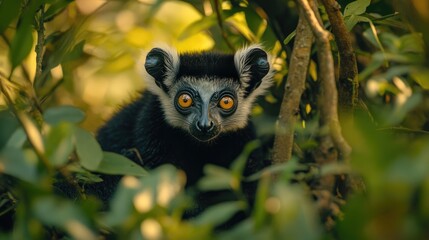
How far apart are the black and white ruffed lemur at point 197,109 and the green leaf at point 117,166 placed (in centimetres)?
251

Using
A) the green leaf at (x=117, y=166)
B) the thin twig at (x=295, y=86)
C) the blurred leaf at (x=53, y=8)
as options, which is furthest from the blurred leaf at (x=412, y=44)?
the blurred leaf at (x=53, y=8)

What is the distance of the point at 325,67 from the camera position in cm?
374

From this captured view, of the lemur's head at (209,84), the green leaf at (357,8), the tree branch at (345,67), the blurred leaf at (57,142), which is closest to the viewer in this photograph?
the blurred leaf at (57,142)

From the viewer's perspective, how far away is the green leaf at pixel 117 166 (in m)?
3.71

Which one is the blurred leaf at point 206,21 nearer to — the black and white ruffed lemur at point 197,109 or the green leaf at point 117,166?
the black and white ruffed lemur at point 197,109

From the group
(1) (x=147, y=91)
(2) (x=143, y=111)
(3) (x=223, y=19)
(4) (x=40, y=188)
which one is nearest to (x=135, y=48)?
(1) (x=147, y=91)

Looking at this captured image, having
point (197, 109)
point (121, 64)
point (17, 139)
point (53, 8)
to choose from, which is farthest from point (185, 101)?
point (17, 139)

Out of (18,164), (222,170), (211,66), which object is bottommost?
(211,66)

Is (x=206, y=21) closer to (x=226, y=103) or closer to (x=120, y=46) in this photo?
(x=226, y=103)

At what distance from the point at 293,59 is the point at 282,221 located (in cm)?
245

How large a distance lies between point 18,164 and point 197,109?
12.2 ft

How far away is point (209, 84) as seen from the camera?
6.70 m

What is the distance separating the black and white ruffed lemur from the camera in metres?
6.46

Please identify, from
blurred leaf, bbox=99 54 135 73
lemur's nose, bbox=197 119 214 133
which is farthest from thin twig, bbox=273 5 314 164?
blurred leaf, bbox=99 54 135 73
